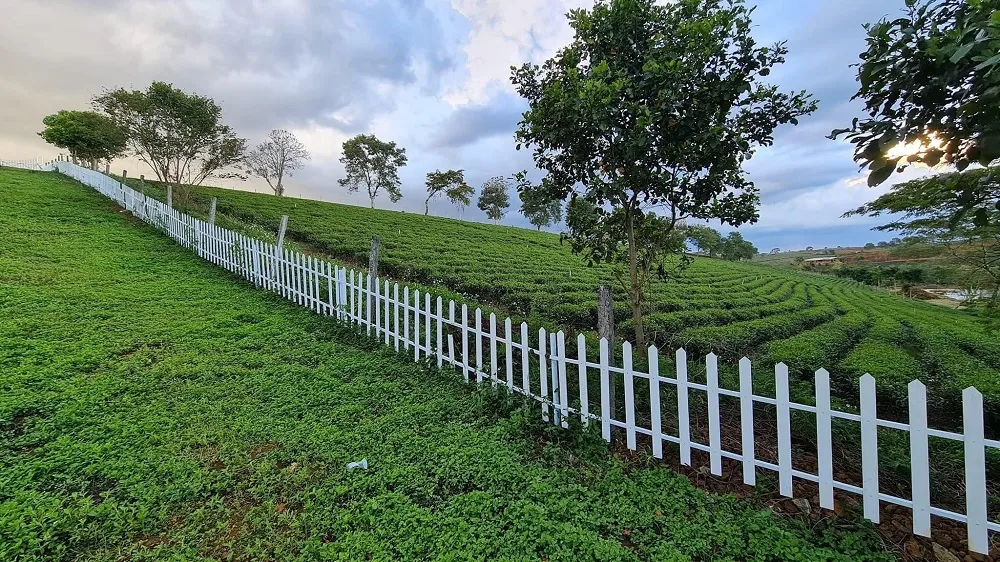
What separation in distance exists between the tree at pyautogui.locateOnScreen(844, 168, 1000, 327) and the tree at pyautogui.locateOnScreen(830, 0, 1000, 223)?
0.75 feet

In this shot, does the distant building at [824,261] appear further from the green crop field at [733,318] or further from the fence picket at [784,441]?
the fence picket at [784,441]

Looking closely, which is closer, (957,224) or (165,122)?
(957,224)

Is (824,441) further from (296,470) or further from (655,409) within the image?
(296,470)

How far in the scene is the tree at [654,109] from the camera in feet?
12.4

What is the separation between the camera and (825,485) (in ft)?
8.18

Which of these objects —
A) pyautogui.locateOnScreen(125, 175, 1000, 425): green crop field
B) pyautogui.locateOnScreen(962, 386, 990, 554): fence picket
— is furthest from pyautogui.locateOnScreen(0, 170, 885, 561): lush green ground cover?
pyautogui.locateOnScreen(125, 175, 1000, 425): green crop field

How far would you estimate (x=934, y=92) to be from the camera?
234 cm

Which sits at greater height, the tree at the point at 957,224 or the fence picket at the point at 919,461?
the tree at the point at 957,224

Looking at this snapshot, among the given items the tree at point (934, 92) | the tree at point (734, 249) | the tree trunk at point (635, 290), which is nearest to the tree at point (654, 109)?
the tree trunk at point (635, 290)

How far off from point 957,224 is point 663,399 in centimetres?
270

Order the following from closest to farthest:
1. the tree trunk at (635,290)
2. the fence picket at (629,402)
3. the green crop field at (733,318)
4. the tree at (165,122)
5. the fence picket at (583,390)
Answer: the fence picket at (629,402), the fence picket at (583,390), the tree trunk at (635,290), the green crop field at (733,318), the tree at (165,122)

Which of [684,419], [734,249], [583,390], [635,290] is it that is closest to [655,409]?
[684,419]

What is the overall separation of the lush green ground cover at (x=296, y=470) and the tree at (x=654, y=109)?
2.35 meters

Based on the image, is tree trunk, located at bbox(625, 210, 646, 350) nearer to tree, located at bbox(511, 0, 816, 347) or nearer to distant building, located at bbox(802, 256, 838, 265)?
tree, located at bbox(511, 0, 816, 347)
